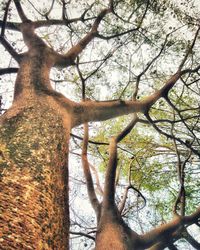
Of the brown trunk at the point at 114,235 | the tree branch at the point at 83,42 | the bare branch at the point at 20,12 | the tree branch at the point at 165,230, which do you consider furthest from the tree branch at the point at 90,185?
the bare branch at the point at 20,12

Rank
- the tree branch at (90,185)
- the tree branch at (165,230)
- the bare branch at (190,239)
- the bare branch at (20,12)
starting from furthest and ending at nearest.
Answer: the bare branch at (20,12)
the bare branch at (190,239)
the tree branch at (90,185)
the tree branch at (165,230)

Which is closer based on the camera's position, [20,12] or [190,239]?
[190,239]

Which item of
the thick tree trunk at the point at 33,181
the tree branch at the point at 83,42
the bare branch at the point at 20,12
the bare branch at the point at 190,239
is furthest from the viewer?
the bare branch at the point at 20,12

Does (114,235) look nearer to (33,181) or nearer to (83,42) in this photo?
(33,181)

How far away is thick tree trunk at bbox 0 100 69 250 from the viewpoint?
1.63 m

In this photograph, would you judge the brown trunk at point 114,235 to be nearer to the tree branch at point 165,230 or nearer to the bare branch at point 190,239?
the tree branch at point 165,230

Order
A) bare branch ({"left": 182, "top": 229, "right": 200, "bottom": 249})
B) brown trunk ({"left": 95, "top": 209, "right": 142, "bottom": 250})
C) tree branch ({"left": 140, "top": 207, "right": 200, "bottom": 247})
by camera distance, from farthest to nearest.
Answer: bare branch ({"left": 182, "top": 229, "right": 200, "bottom": 249}) < tree branch ({"left": 140, "top": 207, "right": 200, "bottom": 247}) < brown trunk ({"left": 95, "top": 209, "right": 142, "bottom": 250})

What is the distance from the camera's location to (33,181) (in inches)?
78.0

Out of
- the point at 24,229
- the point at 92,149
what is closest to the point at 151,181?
the point at 92,149

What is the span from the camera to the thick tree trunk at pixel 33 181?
1.63 meters

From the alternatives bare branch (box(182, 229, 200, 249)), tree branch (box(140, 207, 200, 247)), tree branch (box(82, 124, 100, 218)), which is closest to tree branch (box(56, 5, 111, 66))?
tree branch (box(82, 124, 100, 218))

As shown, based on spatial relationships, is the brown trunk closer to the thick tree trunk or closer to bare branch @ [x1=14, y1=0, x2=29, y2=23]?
the thick tree trunk

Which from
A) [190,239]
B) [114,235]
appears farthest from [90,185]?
[190,239]

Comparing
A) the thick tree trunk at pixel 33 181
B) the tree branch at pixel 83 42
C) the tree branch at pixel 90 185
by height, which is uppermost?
the tree branch at pixel 83 42
